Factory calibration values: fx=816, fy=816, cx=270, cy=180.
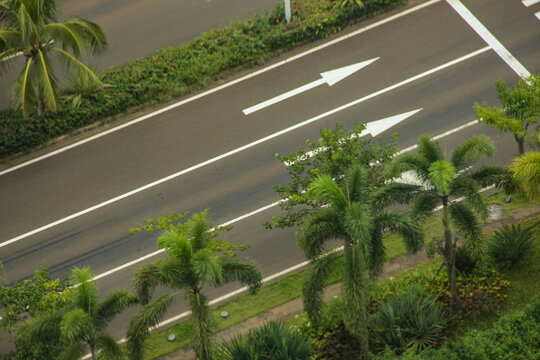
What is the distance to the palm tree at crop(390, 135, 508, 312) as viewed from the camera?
71.7ft

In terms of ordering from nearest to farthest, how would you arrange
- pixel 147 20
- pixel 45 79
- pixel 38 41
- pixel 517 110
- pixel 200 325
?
pixel 200 325, pixel 517 110, pixel 45 79, pixel 38 41, pixel 147 20

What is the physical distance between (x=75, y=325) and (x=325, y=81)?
15.0 metres

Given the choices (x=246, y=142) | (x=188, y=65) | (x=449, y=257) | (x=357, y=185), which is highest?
(x=188, y=65)

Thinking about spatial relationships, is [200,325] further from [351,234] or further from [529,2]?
[529,2]

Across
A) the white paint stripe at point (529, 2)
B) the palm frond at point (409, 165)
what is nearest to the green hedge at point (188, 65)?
the white paint stripe at point (529, 2)

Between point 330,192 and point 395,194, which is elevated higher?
point 330,192

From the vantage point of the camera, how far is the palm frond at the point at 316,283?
22156mm

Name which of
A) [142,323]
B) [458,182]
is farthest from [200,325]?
[458,182]

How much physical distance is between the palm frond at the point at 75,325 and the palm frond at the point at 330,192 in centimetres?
672

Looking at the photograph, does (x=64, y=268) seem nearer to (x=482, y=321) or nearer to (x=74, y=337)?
(x=74, y=337)

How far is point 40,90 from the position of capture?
29.3 meters

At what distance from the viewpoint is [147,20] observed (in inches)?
1350

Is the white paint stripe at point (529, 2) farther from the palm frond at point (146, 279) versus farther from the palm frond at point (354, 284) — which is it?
the palm frond at point (146, 279)

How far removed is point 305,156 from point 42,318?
8936mm
